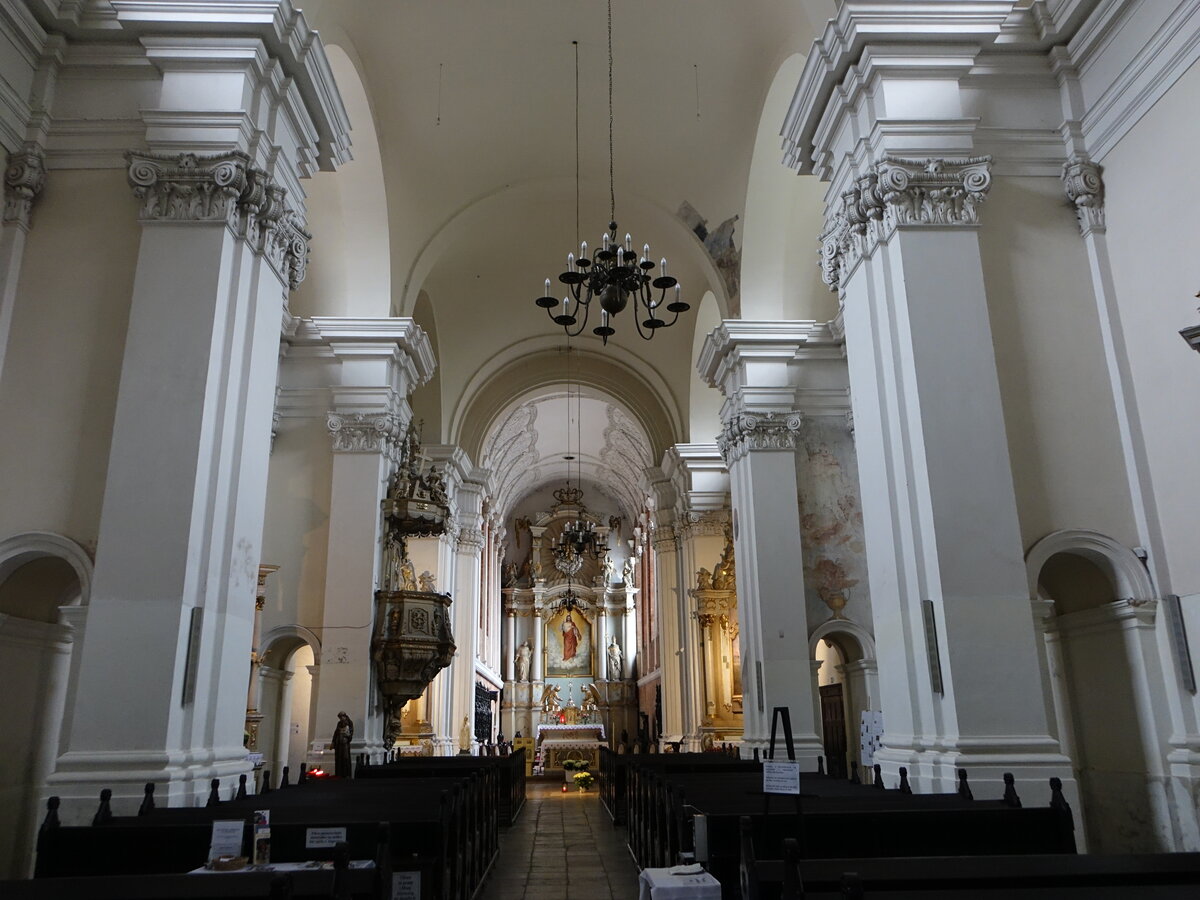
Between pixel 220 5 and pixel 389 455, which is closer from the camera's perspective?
pixel 220 5

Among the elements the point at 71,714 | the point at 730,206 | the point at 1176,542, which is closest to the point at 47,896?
the point at 71,714

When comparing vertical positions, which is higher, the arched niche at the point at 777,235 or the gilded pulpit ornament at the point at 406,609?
the arched niche at the point at 777,235

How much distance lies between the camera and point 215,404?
19.5ft

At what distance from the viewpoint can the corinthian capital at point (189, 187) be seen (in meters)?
6.13

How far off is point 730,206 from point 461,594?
931 centimetres

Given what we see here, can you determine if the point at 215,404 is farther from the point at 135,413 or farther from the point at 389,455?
the point at 389,455

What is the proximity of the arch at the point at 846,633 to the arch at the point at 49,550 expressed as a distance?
729cm

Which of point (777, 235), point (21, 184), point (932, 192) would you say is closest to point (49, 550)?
point (21, 184)

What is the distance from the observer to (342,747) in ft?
31.4

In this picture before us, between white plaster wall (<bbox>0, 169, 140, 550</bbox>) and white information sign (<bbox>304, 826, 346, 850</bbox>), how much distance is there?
292 centimetres

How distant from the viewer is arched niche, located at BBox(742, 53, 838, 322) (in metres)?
10.8

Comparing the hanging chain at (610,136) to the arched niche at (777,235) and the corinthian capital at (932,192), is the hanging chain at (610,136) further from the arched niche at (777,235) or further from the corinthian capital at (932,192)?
the corinthian capital at (932,192)

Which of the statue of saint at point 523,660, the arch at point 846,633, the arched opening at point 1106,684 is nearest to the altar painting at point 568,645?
the statue of saint at point 523,660

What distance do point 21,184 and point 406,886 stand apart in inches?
201
